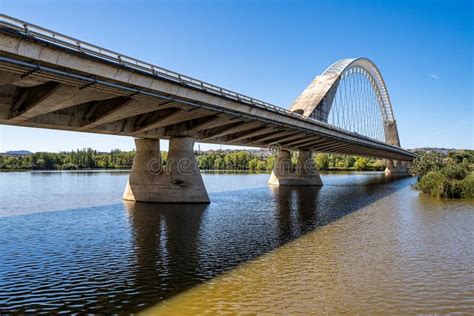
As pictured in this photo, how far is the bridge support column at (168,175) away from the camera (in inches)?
1310

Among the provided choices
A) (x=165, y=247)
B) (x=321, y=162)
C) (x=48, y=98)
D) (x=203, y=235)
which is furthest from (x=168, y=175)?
(x=321, y=162)

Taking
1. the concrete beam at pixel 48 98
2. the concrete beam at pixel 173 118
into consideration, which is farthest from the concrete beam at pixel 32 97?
the concrete beam at pixel 173 118

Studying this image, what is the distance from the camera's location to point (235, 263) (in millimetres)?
14727

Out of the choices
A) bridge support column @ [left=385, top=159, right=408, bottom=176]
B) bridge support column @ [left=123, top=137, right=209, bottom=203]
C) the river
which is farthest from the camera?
bridge support column @ [left=385, top=159, right=408, bottom=176]

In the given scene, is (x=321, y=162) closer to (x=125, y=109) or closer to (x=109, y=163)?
(x=109, y=163)

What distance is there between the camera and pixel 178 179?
3334cm

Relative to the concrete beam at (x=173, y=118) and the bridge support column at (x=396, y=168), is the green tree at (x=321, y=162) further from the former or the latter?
the concrete beam at (x=173, y=118)

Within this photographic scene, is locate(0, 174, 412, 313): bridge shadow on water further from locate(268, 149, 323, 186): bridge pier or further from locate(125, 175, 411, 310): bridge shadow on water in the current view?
locate(268, 149, 323, 186): bridge pier

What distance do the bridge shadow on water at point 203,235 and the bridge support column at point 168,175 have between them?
1.32 metres

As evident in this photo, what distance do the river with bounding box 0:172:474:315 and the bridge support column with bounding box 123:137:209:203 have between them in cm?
598

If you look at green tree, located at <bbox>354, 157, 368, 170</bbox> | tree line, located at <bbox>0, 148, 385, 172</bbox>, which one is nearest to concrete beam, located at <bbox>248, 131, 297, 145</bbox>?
tree line, located at <bbox>0, 148, 385, 172</bbox>

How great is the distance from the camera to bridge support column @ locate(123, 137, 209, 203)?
3328 centimetres

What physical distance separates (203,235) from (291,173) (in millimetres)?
45522

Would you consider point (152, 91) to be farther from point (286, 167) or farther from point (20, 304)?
point (286, 167)
